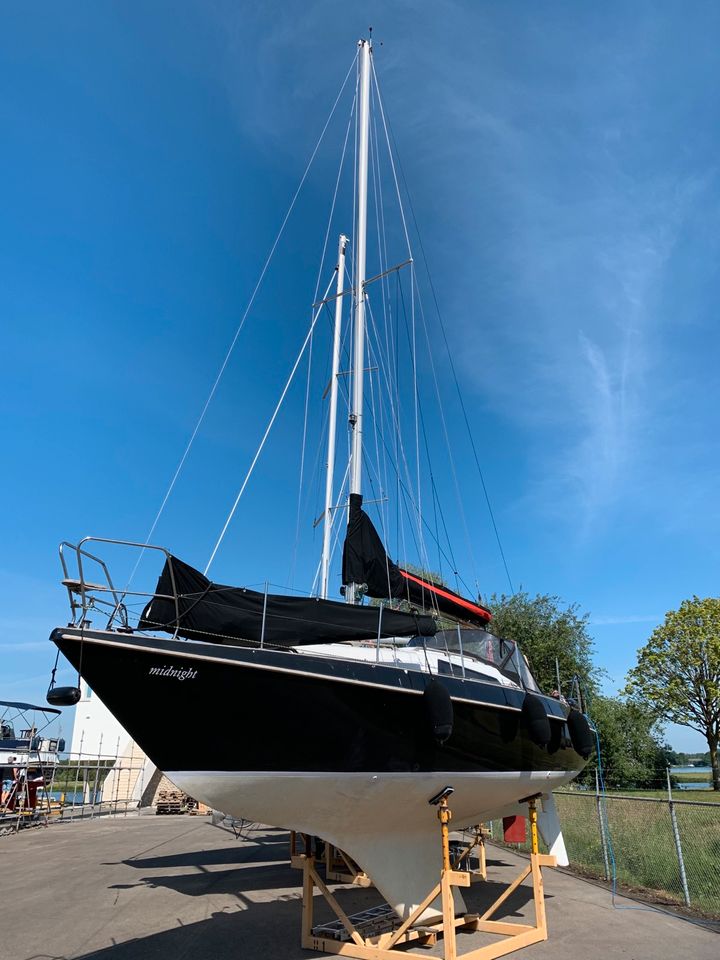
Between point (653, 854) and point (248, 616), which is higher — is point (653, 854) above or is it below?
below

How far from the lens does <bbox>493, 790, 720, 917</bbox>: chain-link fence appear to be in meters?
7.82

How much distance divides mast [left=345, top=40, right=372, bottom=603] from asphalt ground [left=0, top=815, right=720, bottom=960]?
158 inches

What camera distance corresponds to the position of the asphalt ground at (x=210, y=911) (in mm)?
5986

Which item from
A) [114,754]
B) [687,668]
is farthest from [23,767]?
[687,668]

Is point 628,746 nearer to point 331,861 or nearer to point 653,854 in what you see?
point 653,854

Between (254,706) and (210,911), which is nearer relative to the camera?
(254,706)

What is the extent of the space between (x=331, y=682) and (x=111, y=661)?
1.84 m

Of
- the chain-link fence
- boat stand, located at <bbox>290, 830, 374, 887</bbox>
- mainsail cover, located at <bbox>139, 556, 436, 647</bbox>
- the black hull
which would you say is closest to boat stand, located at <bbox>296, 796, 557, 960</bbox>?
boat stand, located at <bbox>290, 830, 374, 887</bbox>

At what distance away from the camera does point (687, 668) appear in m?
26.0

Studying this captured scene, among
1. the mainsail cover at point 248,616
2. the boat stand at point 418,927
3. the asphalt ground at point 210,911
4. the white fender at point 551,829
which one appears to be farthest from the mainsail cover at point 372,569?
the asphalt ground at point 210,911

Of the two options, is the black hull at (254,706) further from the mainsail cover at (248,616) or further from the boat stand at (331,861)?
the boat stand at (331,861)

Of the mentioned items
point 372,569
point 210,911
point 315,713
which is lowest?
point 210,911

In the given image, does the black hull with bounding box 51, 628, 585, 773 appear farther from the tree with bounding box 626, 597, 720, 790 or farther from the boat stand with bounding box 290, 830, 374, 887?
the tree with bounding box 626, 597, 720, 790

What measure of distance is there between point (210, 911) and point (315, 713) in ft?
13.6
